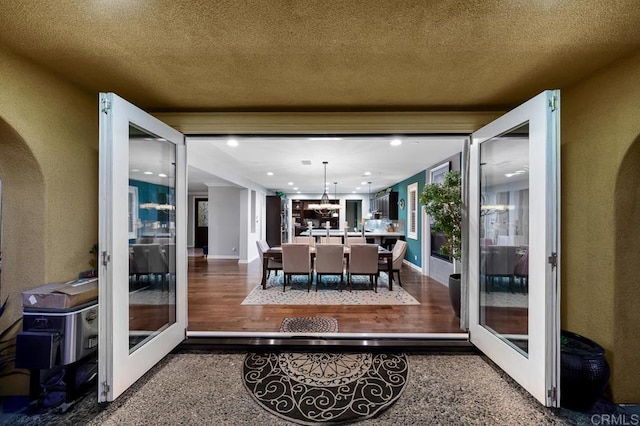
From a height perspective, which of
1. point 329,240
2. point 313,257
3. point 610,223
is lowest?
point 313,257

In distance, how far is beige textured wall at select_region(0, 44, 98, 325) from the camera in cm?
176

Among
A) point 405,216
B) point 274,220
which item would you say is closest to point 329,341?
point 405,216

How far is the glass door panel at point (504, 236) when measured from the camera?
6.95 feet

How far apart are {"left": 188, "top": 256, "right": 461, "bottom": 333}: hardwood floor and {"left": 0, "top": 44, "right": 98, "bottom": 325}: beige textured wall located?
1.48 m

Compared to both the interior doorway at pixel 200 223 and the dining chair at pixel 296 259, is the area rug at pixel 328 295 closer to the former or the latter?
the dining chair at pixel 296 259

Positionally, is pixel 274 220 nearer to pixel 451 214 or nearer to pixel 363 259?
pixel 363 259

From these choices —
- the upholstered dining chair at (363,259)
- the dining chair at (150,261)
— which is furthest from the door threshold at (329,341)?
the upholstered dining chair at (363,259)

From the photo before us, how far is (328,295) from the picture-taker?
170 inches

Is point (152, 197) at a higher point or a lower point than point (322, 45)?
lower

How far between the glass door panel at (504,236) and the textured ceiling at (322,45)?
573mm

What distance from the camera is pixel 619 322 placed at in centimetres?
184

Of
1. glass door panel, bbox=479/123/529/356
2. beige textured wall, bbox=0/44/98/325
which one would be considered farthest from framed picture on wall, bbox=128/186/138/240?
glass door panel, bbox=479/123/529/356
